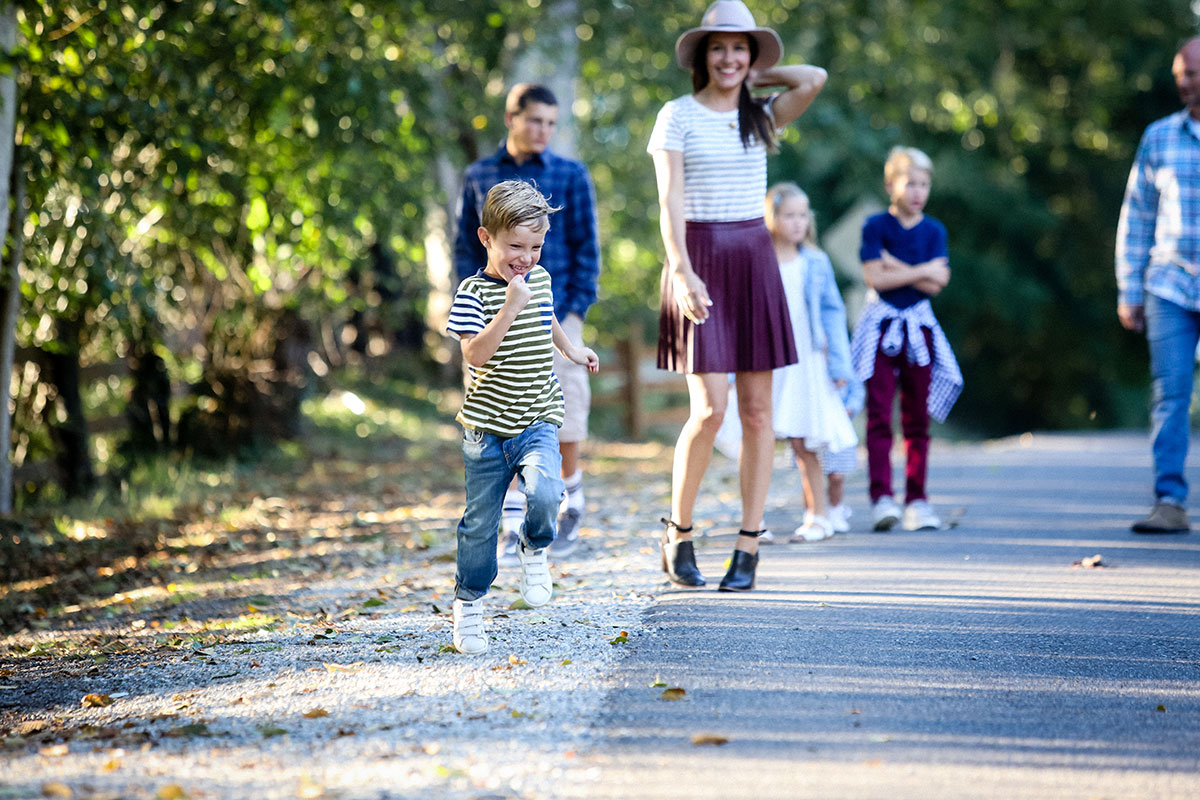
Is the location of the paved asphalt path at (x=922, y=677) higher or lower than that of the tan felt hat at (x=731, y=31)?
lower

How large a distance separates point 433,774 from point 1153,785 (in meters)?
1.85

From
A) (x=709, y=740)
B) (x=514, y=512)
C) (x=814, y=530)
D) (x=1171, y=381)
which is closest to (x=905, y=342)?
(x=814, y=530)

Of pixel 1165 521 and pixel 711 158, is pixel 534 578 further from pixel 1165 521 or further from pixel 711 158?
pixel 1165 521

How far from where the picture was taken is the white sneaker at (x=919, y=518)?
7508 millimetres

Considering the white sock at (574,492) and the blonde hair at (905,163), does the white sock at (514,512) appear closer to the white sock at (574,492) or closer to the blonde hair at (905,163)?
the white sock at (574,492)

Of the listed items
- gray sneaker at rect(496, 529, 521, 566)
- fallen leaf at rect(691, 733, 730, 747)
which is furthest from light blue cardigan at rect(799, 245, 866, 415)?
fallen leaf at rect(691, 733, 730, 747)

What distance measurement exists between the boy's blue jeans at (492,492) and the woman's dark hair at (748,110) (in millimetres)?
1725

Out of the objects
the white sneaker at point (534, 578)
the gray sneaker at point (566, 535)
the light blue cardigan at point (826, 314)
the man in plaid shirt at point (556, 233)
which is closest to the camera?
the white sneaker at point (534, 578)

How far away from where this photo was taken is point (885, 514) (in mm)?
7430

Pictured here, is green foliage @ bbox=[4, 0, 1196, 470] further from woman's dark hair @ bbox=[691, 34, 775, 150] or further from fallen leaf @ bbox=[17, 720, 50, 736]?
fallen leaf @ bbox=[17, 720, 50, 736]

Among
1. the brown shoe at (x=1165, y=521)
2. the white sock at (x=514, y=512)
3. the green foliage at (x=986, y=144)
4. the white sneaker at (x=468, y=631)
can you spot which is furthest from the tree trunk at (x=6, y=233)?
the brown shoe at (x=1165, y=521)

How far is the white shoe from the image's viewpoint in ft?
23.6

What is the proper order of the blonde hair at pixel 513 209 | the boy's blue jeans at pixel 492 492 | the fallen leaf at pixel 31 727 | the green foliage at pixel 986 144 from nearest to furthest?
the fallen leaf at pixel 31 727 < the blonde hair at pixel 513 209 < the boy's blue jeans at pixel 492 492 < the green foliage at pixel 986 144

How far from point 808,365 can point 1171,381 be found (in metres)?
1.95
